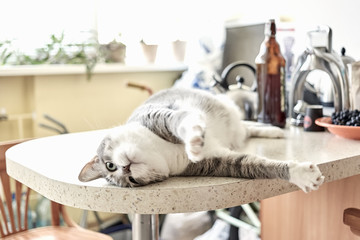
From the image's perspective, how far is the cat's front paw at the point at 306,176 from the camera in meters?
0.80

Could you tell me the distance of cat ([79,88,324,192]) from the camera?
0.81 metres

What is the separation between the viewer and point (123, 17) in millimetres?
2900

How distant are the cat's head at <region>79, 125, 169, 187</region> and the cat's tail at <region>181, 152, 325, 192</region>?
0.24 feet

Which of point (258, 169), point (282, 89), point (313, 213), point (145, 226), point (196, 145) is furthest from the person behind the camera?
point (282, 89)

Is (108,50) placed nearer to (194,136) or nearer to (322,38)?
(322,38)

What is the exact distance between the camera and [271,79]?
1.41 metres

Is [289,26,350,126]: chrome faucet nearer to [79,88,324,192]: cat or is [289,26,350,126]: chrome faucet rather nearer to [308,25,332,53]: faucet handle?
[308,25,332,53]: faucet handle

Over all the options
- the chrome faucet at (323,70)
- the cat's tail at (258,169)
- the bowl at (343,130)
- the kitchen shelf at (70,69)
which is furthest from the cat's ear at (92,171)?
the kitchen shelf at (70,69)

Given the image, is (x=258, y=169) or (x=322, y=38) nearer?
(x=258, y=169)

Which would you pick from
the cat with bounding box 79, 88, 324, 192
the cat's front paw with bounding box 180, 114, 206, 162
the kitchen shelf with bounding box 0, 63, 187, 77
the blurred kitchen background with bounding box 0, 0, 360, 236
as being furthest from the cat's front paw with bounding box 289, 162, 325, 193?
the kitchen shelf with bounding box 0, 63, 187, 77

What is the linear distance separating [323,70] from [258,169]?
2.09ft

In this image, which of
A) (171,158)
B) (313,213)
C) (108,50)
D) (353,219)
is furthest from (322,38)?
(108,50)

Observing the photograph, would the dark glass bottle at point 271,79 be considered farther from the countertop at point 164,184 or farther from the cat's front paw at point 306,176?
the cat's front paw at point 306,176

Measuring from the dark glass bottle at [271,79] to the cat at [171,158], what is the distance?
16.2 inches
